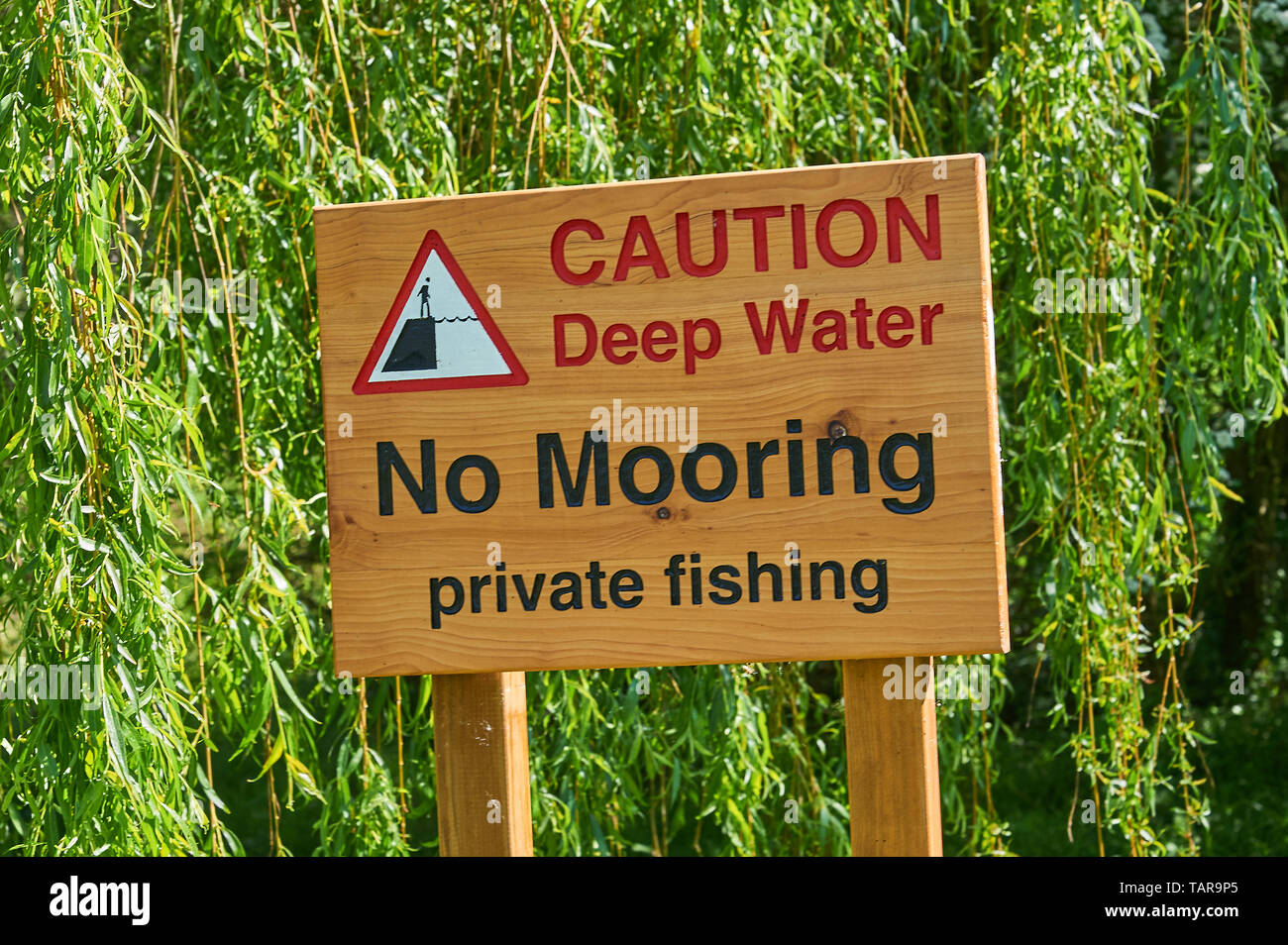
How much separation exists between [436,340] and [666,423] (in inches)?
11.2

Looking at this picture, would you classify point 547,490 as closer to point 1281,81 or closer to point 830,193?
point 830,193

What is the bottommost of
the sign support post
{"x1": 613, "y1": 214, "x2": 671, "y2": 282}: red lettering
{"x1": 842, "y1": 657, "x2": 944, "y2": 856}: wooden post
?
{"x1": 842, "y1": 657, "x2": 944, "y2": 856}: wooden post

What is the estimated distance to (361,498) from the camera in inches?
61.2

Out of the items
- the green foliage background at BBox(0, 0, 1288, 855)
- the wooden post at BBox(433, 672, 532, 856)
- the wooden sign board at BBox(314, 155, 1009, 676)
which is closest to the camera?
the wooden sign board at BBox(314, 155, 1009, 676)

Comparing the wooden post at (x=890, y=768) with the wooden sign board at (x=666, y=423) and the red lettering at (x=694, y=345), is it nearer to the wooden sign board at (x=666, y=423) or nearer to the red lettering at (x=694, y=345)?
the wooden sign board at (x=666, y=423)

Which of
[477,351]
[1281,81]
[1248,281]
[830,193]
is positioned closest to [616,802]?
[477,351]

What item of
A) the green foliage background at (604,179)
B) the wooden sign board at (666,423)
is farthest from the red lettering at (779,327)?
the green foliage background at (604,179)

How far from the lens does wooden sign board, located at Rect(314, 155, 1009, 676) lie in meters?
1.48

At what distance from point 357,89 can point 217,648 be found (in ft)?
3.46

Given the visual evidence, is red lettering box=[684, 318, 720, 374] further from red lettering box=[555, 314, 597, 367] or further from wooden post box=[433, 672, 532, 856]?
wooden post box=[433, 672, 532, 856]

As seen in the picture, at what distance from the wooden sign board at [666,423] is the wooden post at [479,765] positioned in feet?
0.26

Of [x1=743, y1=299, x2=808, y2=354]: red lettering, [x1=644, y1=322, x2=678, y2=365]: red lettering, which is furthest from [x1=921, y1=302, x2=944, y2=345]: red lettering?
[x1=644, y1=322, x2=678, y2=365]: red lettering

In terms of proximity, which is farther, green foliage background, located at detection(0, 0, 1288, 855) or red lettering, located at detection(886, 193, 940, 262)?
green foliage background, located at detection(0, 0, 1288, 855)

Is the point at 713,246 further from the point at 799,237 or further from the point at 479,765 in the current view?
the point at 479,765
